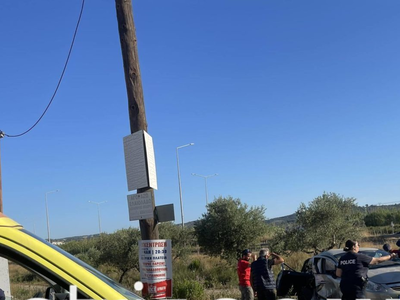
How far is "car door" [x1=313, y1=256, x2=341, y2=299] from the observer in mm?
9250

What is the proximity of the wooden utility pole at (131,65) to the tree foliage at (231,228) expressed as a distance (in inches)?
609

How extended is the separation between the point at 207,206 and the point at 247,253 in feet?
45.5

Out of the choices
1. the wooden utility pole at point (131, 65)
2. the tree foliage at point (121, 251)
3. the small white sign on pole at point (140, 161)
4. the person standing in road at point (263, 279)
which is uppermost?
the wooden utility pole at point (131, 65)

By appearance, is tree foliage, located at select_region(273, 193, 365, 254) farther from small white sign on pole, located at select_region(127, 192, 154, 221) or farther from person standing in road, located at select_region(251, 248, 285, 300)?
small white sign on pole, located at select_region(127, 192, 154, 221)

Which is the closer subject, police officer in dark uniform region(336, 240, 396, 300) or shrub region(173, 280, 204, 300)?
police officer in dark uniform region(336, 240, 396, 300)

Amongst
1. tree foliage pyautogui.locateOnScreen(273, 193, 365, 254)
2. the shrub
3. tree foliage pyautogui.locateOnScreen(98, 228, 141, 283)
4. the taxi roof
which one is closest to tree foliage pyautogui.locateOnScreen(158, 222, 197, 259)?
tree foliage pyautogui.locateOnScreen(98, 228, 141, 283)

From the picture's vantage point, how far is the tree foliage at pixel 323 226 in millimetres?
19656

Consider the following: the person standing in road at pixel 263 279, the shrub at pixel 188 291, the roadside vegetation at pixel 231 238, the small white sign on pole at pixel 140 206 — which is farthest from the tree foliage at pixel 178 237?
the small white sign on pole at pixel 140 206

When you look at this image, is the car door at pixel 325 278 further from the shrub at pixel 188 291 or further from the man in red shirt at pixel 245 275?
the shrub at pixel 188 291

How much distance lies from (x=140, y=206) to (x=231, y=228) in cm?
1559

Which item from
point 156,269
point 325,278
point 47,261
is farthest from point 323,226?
point 47,261

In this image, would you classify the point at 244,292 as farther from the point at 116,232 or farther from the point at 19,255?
the point at 116,232

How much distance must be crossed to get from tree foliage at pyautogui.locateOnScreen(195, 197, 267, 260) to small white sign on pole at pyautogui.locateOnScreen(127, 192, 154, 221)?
1526 cm

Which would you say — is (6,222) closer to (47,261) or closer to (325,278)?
(47,261)
